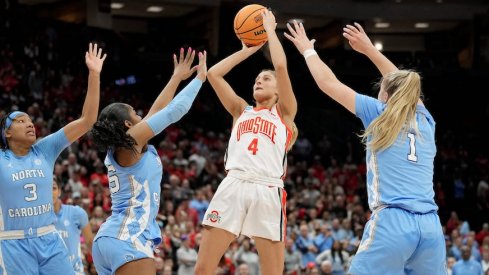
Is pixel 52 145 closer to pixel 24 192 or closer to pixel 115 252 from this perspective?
pixel 24 192

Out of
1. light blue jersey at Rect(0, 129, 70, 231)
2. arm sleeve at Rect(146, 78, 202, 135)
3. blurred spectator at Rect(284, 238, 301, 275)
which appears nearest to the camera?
arm sleeve at Rect(146, 78, 202, 135)

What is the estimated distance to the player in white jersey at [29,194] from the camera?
276 inches

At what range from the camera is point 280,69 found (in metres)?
7.66

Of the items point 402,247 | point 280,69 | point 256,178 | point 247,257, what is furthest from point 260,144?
→ point 247,257

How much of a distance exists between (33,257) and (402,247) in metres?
2.93

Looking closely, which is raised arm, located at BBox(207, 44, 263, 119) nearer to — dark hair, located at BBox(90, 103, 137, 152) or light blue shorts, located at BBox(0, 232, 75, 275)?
dark hair, located at BBox(90, 103, 137, 152)

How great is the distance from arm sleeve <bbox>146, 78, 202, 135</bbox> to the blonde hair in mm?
1562

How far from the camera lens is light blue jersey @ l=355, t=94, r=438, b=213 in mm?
5934

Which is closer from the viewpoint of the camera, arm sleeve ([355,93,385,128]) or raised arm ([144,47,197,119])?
arm sleeve ([355,93,385,128])

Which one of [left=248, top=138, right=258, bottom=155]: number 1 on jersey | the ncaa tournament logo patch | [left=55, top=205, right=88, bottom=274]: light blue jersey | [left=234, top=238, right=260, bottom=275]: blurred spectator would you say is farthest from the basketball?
[left=234, top=238, right=260, bottom=275]: blurred spectator

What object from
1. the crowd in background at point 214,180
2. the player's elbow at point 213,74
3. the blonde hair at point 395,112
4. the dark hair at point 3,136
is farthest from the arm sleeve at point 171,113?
the crowd in background at point 214,180

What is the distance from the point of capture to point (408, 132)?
6.01m

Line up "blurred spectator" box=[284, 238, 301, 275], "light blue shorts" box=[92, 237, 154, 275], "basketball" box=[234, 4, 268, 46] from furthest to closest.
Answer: "blurred spectator" box=[284, 238, 301, 275], "basketball" box=[234, 4, 268, 46], "light blue shorts" box=[92, 237, 154, 275]

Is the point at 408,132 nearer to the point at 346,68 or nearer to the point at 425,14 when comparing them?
the point at 346,68
